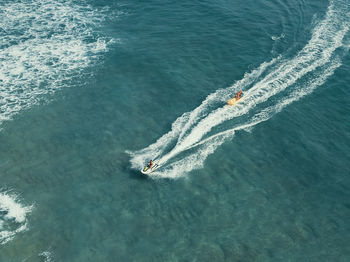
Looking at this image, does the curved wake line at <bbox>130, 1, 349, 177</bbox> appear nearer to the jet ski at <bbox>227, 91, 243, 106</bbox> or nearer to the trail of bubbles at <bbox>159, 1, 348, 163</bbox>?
the trail of bubbles at <bbox>159, 1, 348, 163</bbox>

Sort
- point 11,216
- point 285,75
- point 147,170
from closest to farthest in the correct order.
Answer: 1. point 11,216
2. point 147,170
3. point 285,75

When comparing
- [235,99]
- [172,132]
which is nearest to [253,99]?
[235,99]

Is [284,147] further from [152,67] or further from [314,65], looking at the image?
[152,67]

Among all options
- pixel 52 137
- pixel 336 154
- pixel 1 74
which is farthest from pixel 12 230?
pixel 336 154

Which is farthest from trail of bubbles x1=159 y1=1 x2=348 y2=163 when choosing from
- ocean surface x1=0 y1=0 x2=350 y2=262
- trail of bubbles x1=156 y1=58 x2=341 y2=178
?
trail of bubbles x1=156 y1=58 x2=341 y2=178

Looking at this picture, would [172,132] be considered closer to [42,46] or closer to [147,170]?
[147,170]

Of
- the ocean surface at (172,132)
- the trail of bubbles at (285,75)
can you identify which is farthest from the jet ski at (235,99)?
the ocean surface at (172,132)
